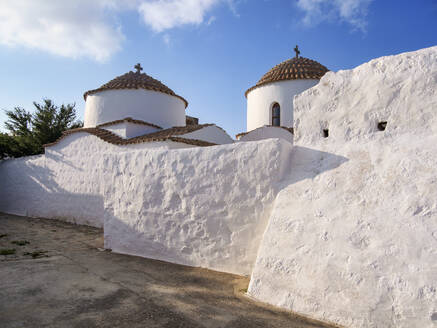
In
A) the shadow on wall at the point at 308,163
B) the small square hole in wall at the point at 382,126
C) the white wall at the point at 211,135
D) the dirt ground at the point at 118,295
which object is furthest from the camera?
the white wall at the point at 211,135

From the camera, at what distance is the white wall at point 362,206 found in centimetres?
287

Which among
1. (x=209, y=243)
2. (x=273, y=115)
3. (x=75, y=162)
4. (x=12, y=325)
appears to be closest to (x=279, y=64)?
(x=273, y=115)

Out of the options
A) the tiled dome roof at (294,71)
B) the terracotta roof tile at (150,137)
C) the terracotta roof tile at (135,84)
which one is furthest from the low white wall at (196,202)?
the tiled dome roof at (294,71)

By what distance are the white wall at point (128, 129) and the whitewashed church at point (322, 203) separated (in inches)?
159

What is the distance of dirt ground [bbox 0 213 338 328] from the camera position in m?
3.13

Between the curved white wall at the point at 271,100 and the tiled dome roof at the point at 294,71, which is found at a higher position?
the tiled dome roof at the point at 294,71

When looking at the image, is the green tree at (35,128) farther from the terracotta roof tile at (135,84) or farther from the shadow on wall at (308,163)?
the shadow on wall at (308,163)

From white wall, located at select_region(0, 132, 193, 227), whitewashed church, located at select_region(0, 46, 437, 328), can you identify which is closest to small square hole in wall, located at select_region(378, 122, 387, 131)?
whitewashed church, located at select_region(0, 46, 437, 328)

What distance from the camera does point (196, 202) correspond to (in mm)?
5219

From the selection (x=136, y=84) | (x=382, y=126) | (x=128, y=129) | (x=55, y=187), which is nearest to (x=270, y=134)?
(x=128, y=129)

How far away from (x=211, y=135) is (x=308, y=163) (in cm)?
658

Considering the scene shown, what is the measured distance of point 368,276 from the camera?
2.99 meters

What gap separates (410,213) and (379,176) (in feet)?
2.04

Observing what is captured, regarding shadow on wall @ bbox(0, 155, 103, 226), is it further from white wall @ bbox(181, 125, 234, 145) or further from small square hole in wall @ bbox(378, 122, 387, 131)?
small square hole in wall @ bbox(378, 122, 387, 131)
